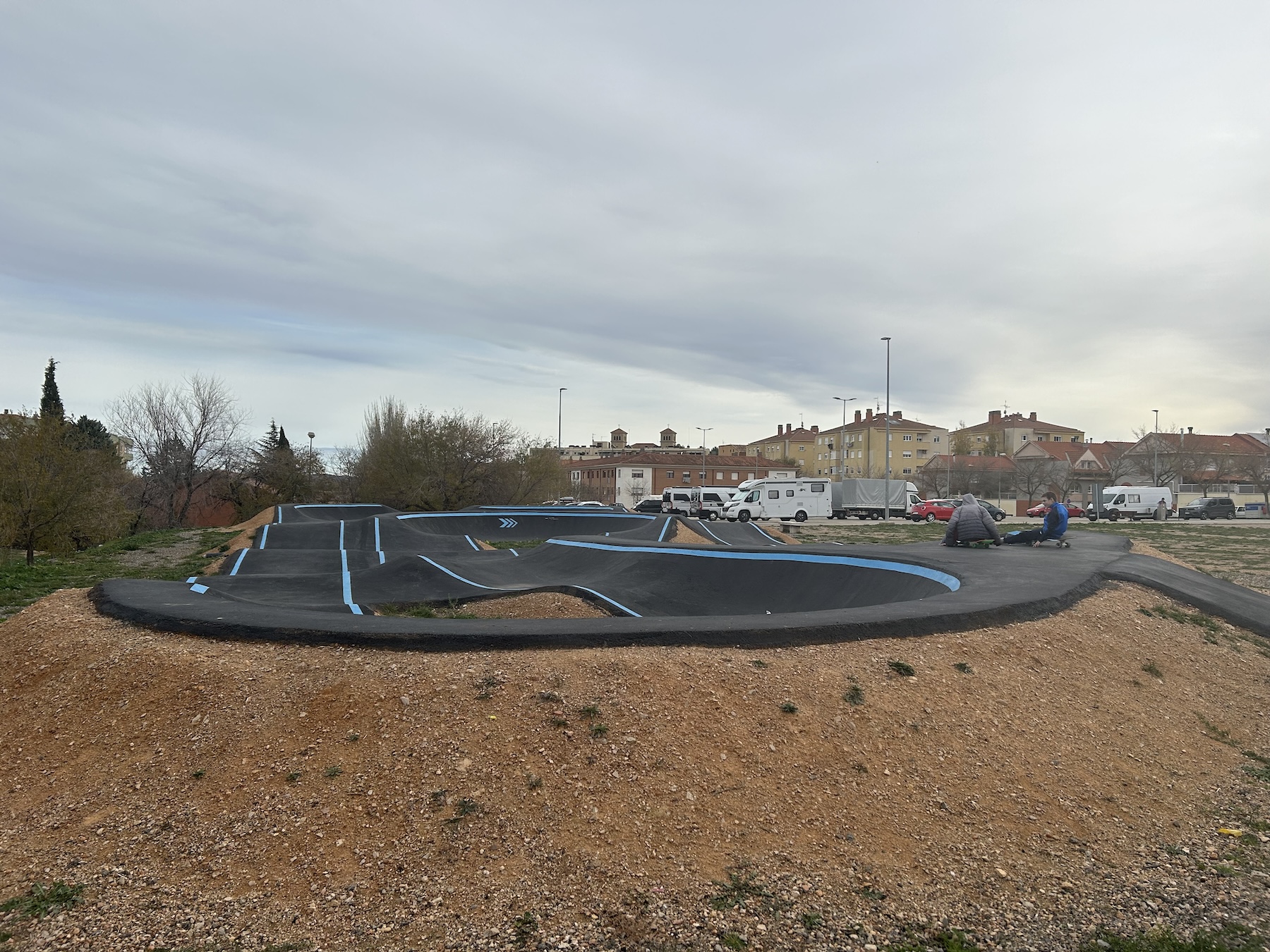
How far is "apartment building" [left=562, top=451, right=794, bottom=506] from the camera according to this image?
85.8 metres

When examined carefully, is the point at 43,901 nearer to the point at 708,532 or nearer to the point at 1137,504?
the point at 708,532

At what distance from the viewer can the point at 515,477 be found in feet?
154

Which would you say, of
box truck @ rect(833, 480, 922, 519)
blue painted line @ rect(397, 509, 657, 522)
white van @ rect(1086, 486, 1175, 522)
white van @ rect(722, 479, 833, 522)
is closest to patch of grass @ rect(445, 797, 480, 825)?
blue painted line @ rect(397, 509, 657, 522)

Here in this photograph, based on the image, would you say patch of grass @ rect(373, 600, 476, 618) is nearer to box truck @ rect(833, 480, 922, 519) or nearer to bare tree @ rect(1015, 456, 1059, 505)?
box truck @ rect(833, 480, 922, 519)

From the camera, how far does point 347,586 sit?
1370 cm

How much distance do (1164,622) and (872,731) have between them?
5358mm

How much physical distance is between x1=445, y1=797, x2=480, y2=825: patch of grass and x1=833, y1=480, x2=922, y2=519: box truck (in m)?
44.5

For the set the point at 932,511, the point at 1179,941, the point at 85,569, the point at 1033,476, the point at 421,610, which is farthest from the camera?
the point at 1033,476

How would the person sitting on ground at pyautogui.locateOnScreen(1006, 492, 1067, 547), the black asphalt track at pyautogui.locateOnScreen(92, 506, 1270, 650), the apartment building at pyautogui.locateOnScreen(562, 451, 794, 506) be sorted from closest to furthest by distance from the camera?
the black asphalt track at pyautogui.locateOnScreen(92, 506, 1270, 650)
the person sitting on ground at pyautogui.locateOnScreen(1006, 492, 1067, 547)
the apartment building at pyautogui.locateOnScreen(562, 451, 794, 506)

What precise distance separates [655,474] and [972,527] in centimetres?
7285

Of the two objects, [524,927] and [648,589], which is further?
[648,589]

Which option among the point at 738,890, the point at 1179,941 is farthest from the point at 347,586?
the point at 1179,941

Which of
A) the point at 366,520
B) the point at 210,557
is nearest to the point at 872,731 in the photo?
the point at 210,557

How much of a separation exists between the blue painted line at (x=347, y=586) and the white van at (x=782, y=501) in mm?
27466
